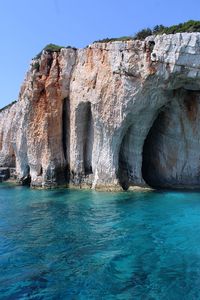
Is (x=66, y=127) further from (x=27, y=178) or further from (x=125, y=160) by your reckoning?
(x=27, y=178)

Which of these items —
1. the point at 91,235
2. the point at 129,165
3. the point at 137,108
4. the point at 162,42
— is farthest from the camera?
the point at 129,165

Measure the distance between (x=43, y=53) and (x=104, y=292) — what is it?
26599mm

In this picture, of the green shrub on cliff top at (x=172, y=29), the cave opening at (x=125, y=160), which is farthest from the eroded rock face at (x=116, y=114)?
the green shrub on cliff top at (x=172, y=29)

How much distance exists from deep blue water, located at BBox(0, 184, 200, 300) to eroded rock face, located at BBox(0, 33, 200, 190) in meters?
7.37

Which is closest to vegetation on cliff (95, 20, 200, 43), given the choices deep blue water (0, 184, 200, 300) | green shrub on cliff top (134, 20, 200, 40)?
green shrub on cliff top (134, 20, 200, 40)

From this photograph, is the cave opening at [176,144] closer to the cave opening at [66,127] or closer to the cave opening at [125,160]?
the cave opening at [125,160]

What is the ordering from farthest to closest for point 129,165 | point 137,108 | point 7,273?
point 129,165 < point 137,108 < point 7,273

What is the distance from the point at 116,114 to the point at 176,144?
18.3ft

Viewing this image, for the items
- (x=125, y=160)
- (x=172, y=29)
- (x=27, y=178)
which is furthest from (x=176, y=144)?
(x=27, y=178)

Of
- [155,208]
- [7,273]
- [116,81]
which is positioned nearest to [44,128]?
[116,81]

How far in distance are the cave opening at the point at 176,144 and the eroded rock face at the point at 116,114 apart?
0.24ft

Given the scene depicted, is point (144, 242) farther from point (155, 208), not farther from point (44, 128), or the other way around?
point (44, 128)

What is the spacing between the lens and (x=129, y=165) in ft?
96.1

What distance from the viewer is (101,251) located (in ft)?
41.9
